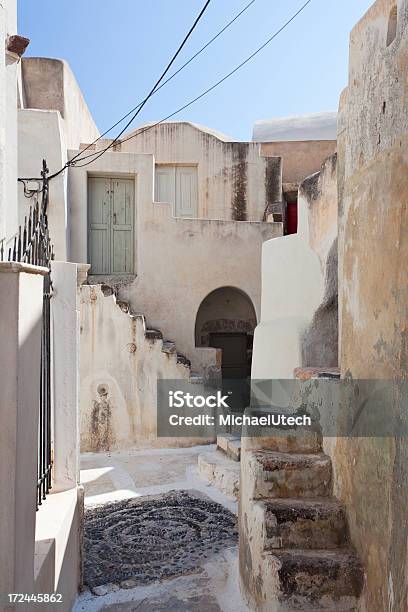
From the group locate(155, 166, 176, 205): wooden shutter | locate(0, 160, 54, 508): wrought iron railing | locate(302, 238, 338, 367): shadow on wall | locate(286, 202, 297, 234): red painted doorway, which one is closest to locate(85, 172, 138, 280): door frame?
locate(155, 166, 176, 205): wooden shutter

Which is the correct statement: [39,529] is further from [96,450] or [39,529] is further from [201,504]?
[96,450]

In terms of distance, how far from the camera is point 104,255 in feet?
40.9

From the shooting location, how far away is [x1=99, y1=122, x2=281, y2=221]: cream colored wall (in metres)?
14.5

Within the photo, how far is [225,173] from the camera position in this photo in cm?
1455

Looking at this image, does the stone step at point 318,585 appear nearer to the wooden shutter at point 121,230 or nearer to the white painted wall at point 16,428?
the white painted wall at point 16,428

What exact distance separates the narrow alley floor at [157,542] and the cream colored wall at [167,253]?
3.98 metres

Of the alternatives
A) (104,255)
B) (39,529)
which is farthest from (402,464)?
A: (104,255)

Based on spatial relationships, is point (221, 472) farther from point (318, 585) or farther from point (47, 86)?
point (47, 86)

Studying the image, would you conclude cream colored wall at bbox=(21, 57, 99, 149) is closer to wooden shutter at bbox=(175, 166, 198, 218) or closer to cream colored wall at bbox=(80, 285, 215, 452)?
wooden shutter at bbox=(175, 166, 198, 218)

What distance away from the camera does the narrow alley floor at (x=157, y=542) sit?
4.32 metres

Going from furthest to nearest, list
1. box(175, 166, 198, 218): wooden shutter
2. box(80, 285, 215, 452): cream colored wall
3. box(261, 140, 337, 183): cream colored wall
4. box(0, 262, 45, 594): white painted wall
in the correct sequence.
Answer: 1. box(261, 140, 337, 183): cream colored wall
2. box(175, 166, 198, 218): wooden shutter
3. box(80, 285, 215, 452): cream colored wall
4. box(0, 262, 45, 594): white painted wall

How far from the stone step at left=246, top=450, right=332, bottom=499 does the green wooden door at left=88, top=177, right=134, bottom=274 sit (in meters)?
9.09

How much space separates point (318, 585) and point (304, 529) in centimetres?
37
